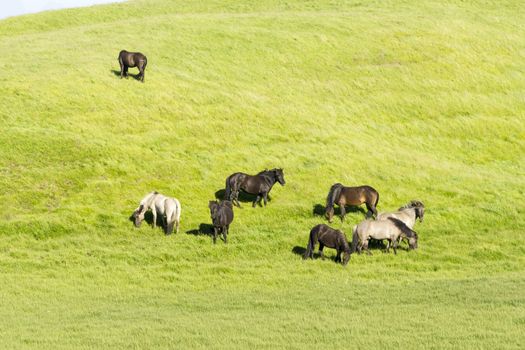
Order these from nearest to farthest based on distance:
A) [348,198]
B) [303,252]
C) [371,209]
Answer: [303,252] < [348,198] < [371,209]

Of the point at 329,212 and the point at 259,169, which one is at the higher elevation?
the point at 259,169

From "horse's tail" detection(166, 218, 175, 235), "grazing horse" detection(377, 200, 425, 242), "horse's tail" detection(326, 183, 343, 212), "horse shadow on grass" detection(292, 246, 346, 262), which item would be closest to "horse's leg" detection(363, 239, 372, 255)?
"horse shadow on grass" detection(292, 246, 346, 262)

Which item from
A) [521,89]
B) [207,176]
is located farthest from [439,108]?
[207,176]

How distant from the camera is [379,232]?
28.5m

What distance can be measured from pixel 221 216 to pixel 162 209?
2.98 metres

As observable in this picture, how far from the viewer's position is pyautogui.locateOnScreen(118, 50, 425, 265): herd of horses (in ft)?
91.2

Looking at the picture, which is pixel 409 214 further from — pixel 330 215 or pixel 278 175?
pixel 278 175

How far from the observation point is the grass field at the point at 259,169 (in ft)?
71.0

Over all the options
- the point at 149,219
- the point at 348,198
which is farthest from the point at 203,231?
the point at 348,198

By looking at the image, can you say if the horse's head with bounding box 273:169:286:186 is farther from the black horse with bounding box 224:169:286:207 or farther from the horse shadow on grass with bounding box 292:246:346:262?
the horse shadow on grass with bounding box 292:246:346:262

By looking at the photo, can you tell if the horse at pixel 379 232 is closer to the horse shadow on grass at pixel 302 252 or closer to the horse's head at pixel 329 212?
the horse shadow on grass at pixel 302 252

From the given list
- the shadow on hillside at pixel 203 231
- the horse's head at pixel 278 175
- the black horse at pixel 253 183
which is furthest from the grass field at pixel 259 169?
the horse's head at pixel 278 175

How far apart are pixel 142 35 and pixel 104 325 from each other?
41.3 m

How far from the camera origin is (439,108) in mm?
50375
